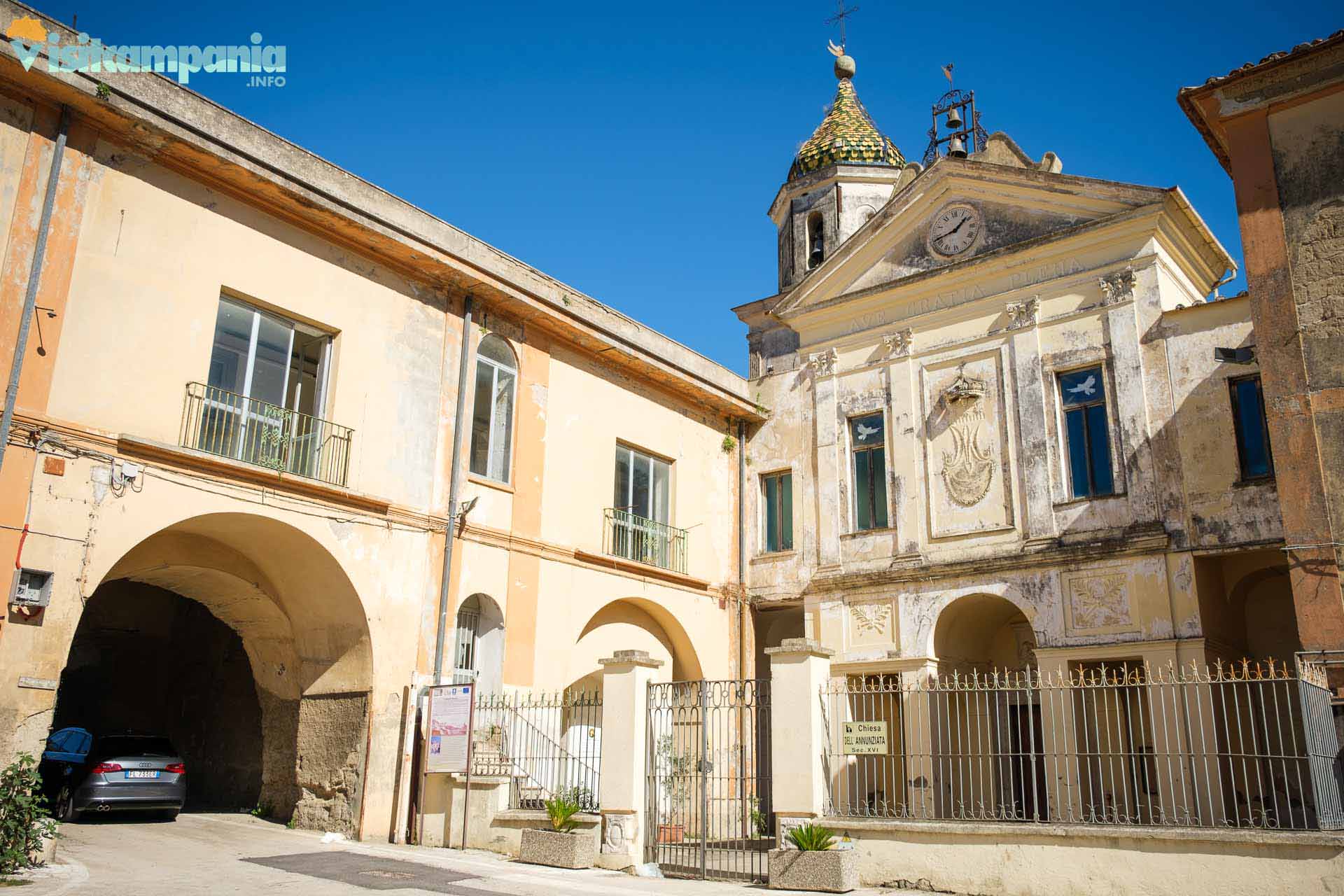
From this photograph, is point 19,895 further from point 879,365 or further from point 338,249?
point 879,365

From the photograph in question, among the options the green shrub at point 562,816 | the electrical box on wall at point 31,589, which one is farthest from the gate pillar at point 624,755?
the electrical box on wall at point 31,589

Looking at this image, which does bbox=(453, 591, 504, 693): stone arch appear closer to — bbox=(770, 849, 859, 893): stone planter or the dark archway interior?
the dark archway interior


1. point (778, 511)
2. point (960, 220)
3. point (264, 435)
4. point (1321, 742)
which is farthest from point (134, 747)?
point (960, 220)

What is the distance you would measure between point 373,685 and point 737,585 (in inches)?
330

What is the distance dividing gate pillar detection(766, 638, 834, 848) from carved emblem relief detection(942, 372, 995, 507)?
7138 millimetres

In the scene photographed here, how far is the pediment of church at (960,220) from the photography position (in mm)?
17531

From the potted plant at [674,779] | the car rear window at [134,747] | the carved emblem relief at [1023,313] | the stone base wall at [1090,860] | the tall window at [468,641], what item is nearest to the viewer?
the stone base wall at [1090,860]

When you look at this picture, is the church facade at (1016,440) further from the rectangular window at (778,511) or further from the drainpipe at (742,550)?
the drainpipe at (742,550)

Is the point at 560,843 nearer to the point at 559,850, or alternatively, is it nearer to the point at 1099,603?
the point at 559,850

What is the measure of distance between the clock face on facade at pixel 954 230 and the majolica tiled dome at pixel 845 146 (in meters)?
4.26

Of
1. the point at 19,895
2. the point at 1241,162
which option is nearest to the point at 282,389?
the point at 19,895

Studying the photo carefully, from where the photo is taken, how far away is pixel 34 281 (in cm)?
1133

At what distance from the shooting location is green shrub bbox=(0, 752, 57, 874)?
9.24m

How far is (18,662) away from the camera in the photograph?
1070 cm
